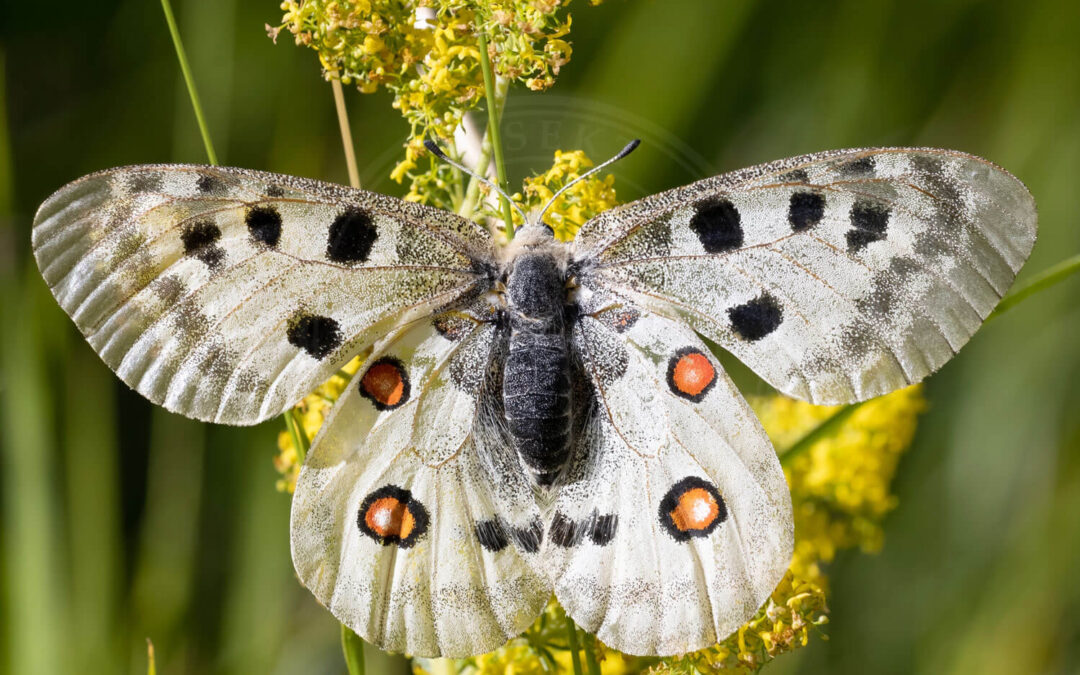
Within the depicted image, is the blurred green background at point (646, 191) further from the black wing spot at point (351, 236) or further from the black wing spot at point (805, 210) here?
the black wing spot at point (805, 210)

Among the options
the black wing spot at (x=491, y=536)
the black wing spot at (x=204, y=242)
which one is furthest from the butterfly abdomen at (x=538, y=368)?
the black wing spot at (x=204, y=242)

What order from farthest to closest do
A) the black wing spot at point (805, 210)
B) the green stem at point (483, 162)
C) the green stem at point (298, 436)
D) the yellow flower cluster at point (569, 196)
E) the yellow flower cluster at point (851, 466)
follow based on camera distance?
the yellow flower cluster at point (851, 466) → the yellow flower cluster at point (569, 196) → the green stem at point (483, 162) → the green stem at point (298, 436) → the black wing spot at point (805, 210)

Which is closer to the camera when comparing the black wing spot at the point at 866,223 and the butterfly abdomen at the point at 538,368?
the black wing spot at the point at 866,223

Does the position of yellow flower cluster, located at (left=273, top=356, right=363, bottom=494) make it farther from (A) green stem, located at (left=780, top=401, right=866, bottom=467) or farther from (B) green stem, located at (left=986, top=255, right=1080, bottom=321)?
(B) green stem, located at (left=986, top=255, right=1080, bottom=321)

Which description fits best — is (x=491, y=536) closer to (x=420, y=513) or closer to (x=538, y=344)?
(x=420, y=513)

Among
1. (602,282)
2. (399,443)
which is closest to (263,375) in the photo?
(399,443)

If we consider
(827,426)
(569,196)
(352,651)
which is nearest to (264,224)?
(569,196)
